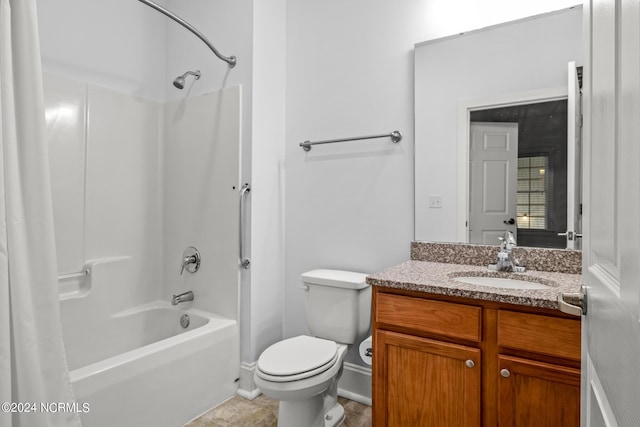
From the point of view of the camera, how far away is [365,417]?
79.6 inches

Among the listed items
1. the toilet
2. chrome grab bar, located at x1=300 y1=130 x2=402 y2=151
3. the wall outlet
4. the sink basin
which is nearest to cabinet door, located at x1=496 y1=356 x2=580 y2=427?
the sink basin

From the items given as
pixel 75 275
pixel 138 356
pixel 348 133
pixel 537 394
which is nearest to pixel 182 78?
pixel 348 133

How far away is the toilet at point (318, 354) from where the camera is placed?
1614 mm

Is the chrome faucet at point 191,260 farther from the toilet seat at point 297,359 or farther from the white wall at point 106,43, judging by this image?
the white wall at point 106,43

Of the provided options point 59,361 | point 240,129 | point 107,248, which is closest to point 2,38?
point 59,361

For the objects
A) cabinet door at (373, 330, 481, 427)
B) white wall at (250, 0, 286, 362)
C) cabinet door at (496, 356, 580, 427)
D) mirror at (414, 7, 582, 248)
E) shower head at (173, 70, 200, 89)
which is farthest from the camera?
white wall at (250, 0, 286, 362)

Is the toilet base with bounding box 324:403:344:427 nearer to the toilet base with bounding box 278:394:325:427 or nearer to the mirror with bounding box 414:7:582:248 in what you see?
the toilet base with bounding box 278:394:325:427

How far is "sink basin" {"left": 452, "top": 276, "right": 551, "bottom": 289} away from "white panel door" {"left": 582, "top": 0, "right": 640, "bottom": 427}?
86 cm

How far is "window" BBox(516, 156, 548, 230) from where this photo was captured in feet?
5.55

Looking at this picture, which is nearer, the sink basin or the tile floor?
the sink basin

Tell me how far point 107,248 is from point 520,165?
8.22 feet

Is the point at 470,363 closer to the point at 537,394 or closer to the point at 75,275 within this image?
the point at 537,394

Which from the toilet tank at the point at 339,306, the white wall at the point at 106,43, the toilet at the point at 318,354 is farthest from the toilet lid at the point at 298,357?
the white wall at the point at 106,43

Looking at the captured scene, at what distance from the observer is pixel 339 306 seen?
6.56ft
